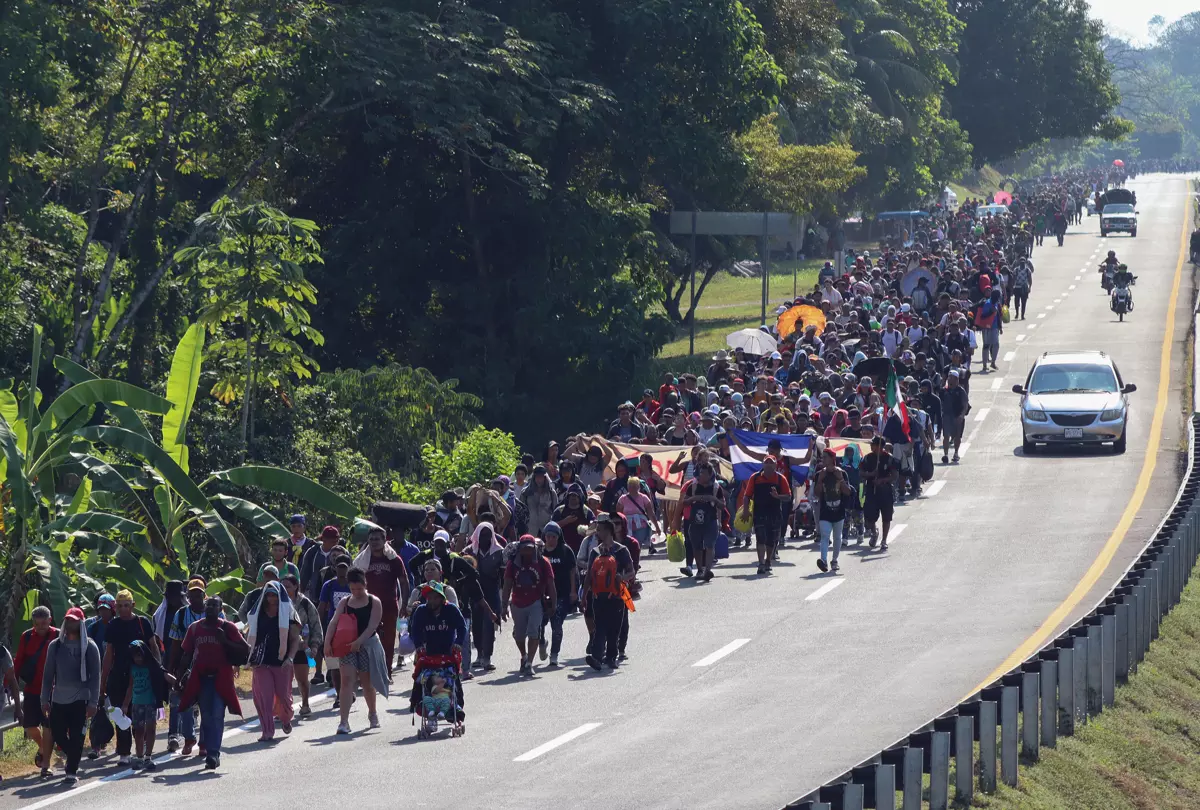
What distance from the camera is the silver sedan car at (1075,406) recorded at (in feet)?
109

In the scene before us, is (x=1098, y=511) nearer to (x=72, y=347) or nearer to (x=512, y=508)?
(x=512, y=508)

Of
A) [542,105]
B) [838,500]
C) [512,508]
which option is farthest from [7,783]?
[542,105]

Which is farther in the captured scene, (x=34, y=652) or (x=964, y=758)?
(x=34, y=652)

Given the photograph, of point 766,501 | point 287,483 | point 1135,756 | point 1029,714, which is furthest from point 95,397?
point 1135,756

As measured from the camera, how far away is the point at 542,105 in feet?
117

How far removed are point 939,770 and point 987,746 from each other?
1.16 metres

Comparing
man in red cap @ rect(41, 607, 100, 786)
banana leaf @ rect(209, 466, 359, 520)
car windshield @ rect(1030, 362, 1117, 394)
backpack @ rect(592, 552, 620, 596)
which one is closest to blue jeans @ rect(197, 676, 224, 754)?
man in red cap @ rect(41, 607, 100, 786)

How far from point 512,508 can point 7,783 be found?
817 cm

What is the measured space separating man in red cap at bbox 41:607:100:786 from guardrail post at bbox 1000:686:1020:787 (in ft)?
22.7

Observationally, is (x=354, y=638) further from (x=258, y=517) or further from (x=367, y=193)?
(x=367, y=193)

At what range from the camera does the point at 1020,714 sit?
15.8m

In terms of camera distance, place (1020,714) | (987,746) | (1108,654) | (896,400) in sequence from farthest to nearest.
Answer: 1. (896,400)
2. (1108,654)
3. (1020,714)
4. (987,746)

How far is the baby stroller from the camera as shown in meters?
16.0

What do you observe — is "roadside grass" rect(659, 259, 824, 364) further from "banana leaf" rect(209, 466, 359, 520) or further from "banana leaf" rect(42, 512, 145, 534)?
"banana leaf" rect(42, 512, 145, 534)
